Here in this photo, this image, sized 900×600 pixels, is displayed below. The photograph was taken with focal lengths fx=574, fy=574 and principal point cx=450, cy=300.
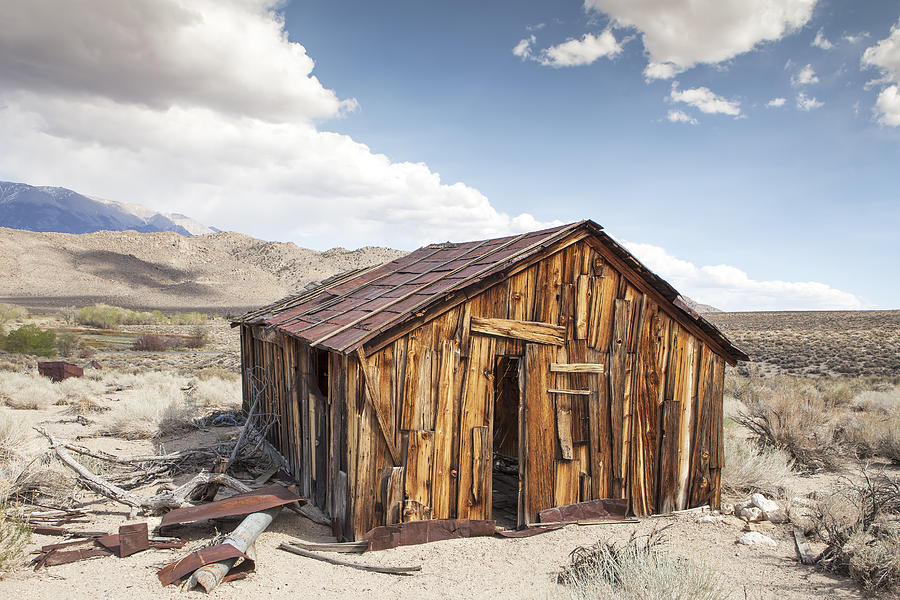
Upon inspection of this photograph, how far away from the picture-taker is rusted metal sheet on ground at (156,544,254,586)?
5.06 m

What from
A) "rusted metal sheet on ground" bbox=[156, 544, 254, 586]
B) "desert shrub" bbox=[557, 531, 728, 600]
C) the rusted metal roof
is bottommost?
"rusted metal sheet on ground" bbox=[156, 544, 254, 586]

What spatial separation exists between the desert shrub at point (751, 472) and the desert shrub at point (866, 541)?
1368 mm

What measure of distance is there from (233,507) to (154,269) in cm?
7780

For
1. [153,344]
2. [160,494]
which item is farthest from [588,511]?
[153,344]

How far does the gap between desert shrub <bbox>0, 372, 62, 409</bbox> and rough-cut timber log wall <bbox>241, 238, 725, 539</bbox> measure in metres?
9.53

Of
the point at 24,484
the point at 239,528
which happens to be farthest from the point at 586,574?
the point at 24,484

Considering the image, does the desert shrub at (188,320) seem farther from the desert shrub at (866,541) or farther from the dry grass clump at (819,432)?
the desert shrub at (866,541)

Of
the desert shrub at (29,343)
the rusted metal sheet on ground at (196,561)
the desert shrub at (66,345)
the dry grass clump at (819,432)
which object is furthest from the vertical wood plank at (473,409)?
the desert shrub at (66,345)

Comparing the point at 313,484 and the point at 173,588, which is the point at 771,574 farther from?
the point at 173,588

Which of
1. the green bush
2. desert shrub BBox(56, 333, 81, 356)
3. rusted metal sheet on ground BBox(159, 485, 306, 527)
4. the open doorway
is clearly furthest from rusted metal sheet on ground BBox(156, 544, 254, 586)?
the green bush

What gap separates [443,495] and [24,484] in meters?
5.40

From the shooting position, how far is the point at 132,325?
40.6 metres

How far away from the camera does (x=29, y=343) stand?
2275 cm

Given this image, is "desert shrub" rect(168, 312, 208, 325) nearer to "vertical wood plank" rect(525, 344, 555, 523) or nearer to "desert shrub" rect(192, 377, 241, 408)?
"desert shrub" rect(192, 377, 241, 408)
